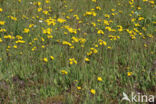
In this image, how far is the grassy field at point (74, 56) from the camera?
322 centimetres

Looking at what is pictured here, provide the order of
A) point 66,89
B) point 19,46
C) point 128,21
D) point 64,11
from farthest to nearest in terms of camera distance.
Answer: point 64,11, point 128,21, point 19,46, point 66,89

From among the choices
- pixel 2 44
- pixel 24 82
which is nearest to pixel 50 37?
pixel 2 44

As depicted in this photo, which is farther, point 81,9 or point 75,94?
point 81,9

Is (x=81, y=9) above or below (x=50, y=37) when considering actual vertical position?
above

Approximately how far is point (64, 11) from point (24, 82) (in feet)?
10.1

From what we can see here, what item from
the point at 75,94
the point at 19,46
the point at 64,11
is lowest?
the point at 75,94

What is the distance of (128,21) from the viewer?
18.6 feet

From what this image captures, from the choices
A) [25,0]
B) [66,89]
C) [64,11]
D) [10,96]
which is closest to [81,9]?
[64,11]

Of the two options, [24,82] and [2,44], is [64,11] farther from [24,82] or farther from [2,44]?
[24,82]

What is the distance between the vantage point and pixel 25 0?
646cm

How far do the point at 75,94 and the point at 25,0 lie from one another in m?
4.16

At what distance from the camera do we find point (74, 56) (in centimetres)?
409

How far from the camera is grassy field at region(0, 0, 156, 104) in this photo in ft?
10.6

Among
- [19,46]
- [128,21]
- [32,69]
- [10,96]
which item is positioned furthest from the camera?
[128,21]
